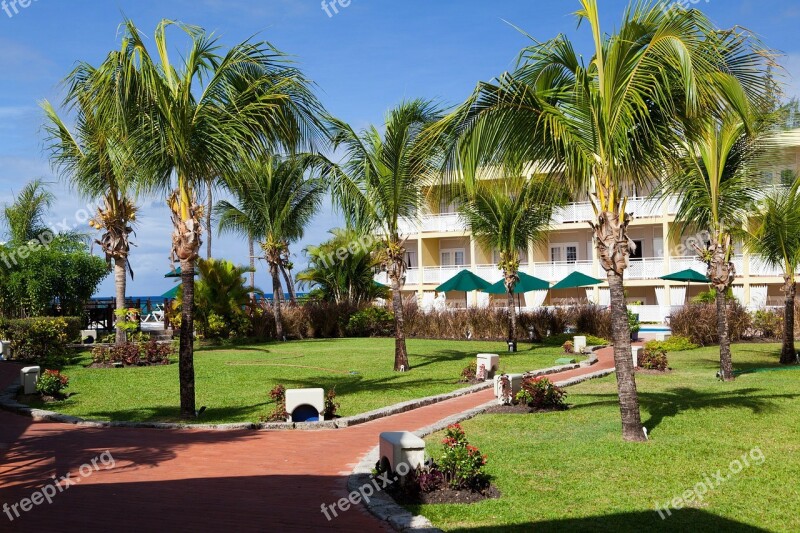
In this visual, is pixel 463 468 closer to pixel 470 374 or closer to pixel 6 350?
pixel 470 374

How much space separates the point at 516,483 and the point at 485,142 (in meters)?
5.01

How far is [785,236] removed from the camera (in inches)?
795

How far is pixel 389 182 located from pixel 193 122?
751cm

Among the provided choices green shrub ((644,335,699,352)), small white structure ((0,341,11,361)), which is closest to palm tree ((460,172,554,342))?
green shrub ((644,335,699,352))

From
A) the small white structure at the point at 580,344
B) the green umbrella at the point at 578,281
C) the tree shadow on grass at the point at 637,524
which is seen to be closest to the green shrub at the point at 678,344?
the small white structure at the point at 580,344

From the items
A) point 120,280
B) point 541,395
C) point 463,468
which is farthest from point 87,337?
point 463,468

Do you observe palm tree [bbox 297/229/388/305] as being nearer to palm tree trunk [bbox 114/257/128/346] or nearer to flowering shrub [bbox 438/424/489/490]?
palm tree trunk [bbox 114/257/128/346]

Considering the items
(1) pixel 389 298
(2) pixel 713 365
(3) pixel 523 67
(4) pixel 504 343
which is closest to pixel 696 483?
(3) pixel 523 67

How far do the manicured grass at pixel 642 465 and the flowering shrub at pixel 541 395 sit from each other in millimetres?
369

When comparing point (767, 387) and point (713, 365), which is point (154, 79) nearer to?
point (767, 387)

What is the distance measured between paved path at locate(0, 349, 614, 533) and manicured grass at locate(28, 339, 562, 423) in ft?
4.88

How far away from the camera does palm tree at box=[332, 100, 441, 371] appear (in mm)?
19422

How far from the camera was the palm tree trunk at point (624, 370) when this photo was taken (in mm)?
10031

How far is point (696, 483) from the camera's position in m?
7.77
